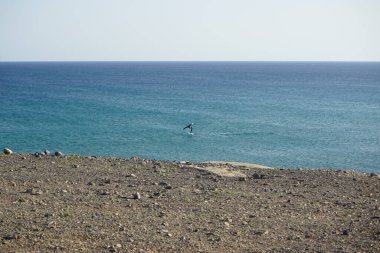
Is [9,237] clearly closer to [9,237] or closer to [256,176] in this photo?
[9,237]

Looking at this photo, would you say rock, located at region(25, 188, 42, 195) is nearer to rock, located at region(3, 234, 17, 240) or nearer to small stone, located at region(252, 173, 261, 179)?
rock, located at region(3, 234, 17, 240)

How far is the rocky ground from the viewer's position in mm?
11609

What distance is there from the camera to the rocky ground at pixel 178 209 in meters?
11.6

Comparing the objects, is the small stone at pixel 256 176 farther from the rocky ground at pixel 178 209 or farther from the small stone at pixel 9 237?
the small stone at pixel 9 237

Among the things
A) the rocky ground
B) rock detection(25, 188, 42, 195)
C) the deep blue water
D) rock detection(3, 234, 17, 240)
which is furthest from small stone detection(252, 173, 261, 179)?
the deep blue water

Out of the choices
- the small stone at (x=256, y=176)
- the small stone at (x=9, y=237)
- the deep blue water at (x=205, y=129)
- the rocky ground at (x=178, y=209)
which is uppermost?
the small stone at (x=9, y=237)

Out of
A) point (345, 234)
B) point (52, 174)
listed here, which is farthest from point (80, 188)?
point (345, 234)

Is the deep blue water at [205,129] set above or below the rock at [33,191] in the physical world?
below

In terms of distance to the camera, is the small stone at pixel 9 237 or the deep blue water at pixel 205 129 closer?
the small stone at pixel 9 237

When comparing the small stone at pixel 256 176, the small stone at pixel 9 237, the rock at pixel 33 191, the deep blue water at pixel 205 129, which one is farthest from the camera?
the deep blue water at pixel 205 129

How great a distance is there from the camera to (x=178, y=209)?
47.5 feet

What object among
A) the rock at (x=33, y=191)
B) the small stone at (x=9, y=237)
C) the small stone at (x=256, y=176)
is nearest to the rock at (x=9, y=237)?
the small stone at (x=9, y=237)

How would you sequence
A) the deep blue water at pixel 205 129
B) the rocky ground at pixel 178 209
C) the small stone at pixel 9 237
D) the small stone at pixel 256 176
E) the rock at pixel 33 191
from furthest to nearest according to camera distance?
the deep blue water at pixel 205 129
the small stone at pixel 256 176
the rock at pixel 33 191
the rocky ground at pixel 178 209
the small stone at pixel 9 237

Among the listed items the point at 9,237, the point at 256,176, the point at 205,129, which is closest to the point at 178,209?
the point at 9,237
